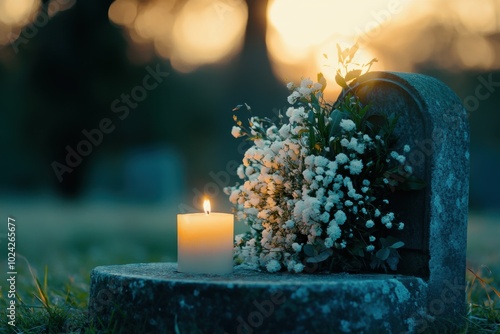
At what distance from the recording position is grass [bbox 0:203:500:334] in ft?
12.8

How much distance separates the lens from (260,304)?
2.90m

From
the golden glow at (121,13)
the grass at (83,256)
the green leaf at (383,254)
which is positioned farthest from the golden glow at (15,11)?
the green leaf at (383,254)

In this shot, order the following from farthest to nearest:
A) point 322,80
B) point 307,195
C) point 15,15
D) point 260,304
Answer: point 15,15 → point 322,80 → point 307,195 → point 260,304

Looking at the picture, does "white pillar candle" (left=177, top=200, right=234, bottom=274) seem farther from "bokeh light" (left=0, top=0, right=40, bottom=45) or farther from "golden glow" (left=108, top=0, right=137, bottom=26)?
"golden glow" (left=108, top=0, right=137, bottom=26)

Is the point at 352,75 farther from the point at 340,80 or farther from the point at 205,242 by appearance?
the point at 205,242

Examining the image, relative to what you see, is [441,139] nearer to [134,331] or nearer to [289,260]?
[289,260]

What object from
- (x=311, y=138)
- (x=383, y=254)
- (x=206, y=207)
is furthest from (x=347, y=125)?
(x=206, y=207)

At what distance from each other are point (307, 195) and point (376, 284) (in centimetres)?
68

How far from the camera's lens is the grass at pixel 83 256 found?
3.89m

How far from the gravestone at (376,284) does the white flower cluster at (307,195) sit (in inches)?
6.7

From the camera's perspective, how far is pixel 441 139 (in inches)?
138

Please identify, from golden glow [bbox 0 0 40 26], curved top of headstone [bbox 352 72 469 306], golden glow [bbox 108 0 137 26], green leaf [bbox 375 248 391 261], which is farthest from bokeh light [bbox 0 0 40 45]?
green leaf [bbox 375 248 391 261]

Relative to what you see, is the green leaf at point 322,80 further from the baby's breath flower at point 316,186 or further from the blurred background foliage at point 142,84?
the blurred background foliage at point 142,84

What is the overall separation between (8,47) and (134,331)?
13.1m
